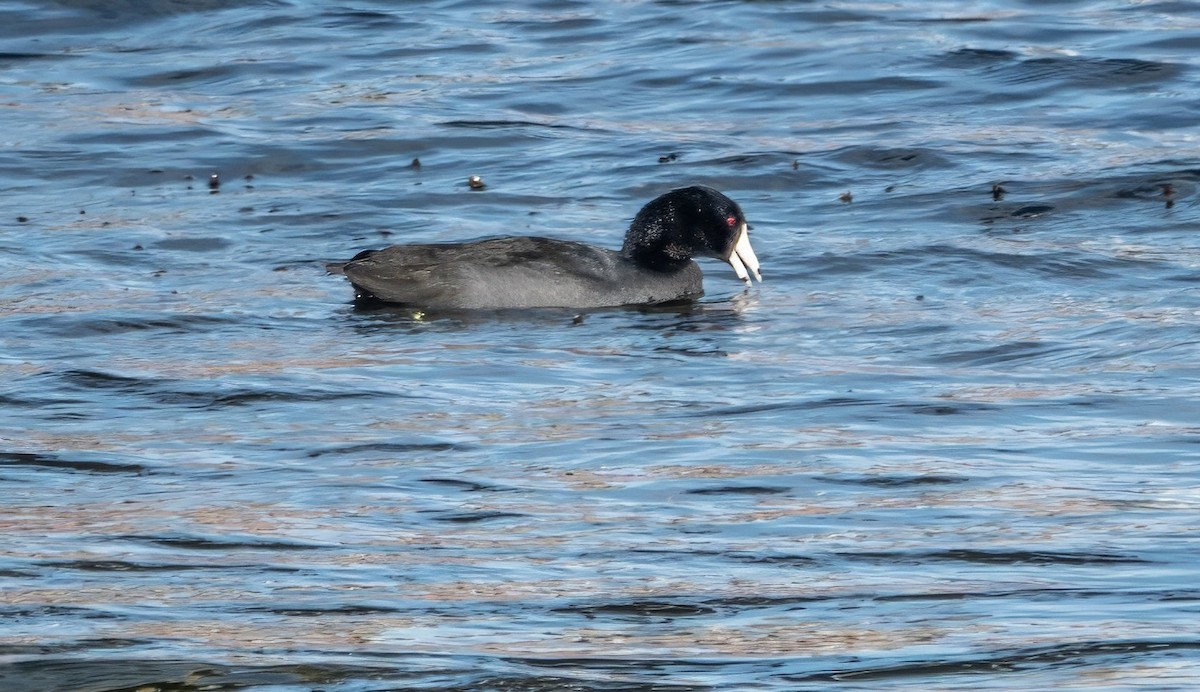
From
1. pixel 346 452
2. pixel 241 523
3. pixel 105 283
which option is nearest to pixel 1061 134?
pixel 105 283

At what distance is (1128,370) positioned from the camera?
9.66m

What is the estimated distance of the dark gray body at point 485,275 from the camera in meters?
11.7

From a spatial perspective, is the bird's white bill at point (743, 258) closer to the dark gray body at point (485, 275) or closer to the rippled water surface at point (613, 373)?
the rippled water surface at point (613, 373)

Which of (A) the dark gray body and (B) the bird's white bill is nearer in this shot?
(A) the dark gray body

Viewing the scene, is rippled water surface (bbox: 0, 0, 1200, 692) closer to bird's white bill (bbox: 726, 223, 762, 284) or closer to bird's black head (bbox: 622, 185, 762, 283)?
bird's white bill (bbox: 726, 223, 762, 284)

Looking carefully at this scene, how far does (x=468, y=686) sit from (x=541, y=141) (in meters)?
12.2

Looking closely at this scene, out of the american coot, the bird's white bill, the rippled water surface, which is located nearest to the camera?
the rippled water surface

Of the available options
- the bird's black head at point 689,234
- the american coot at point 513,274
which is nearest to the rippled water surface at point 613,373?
the american coot at point 513,274

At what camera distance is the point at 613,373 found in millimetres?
10055

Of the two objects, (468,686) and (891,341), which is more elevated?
(468,686)

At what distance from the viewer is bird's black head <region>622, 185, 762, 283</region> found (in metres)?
12.6

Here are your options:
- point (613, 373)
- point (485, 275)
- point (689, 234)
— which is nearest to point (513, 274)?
point (485, 275)

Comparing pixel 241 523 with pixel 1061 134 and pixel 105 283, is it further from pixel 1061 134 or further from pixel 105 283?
pixel 1061 134

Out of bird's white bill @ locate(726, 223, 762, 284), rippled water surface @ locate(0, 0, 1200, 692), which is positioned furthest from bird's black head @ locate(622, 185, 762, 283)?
rippled water surface @ locate(0, 0, 1200, 692)
